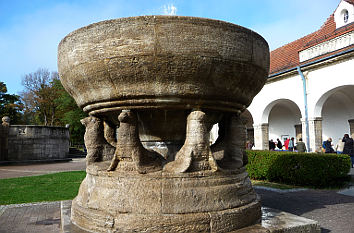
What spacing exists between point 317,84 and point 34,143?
17.1 meters

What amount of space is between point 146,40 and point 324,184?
6.84 metres

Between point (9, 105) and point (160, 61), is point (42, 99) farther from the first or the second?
point (160, 61)

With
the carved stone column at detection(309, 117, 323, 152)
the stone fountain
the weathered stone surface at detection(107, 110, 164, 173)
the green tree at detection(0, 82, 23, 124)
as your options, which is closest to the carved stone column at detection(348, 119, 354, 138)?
the carved stone column at detection(309, 117, 323, 152)

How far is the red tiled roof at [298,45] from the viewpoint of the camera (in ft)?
45.1

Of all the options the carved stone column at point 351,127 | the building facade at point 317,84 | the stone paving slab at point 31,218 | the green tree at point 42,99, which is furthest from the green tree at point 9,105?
the carved stone column at point 351,127

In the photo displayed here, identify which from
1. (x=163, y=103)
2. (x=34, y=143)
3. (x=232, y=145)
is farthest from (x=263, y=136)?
(x=163, y=103)

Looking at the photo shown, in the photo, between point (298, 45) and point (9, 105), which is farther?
point (9, 105)

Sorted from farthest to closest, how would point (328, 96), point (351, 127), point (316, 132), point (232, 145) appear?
point (351, 127), point (316, 132), point (328, 96), point (232, 145)

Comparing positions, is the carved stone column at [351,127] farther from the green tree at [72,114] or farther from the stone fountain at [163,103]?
the green tree at [72,114]

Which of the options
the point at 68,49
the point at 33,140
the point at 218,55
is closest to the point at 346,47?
the point at 218,55

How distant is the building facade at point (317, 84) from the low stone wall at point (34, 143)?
1356cm

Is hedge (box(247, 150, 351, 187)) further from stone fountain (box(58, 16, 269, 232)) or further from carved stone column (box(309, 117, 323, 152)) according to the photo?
carved stone column (box(309, 117, 323, 152))

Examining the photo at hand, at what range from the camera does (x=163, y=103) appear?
2.81 m

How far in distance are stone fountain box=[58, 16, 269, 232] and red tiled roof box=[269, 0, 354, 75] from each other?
40.3 feet
